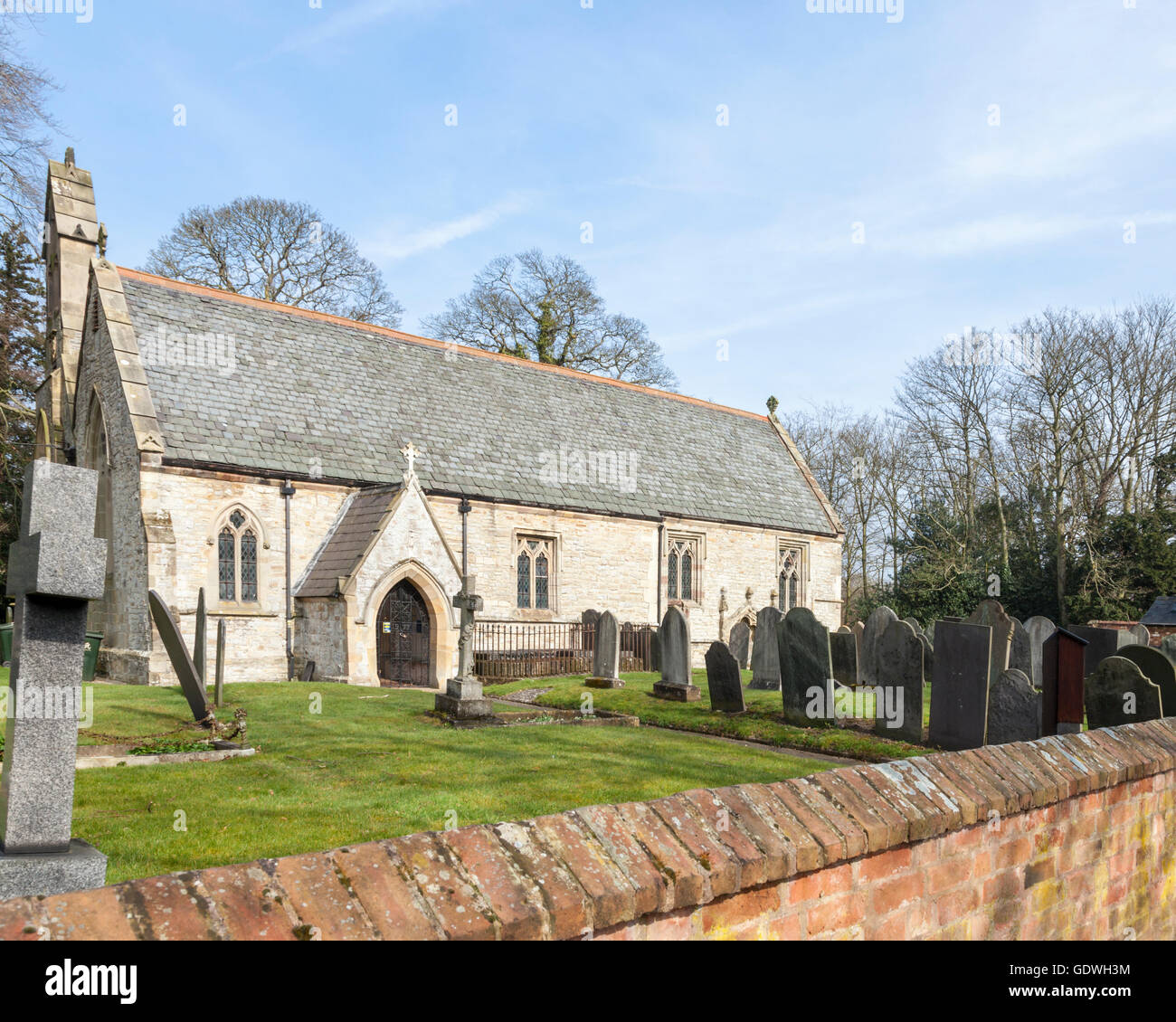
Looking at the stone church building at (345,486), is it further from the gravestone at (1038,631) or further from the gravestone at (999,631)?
the gravestone at (1038,631)

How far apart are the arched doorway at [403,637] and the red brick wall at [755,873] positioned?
15668 millimetres

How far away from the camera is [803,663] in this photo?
10.9 meters

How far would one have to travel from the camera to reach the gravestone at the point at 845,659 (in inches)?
463

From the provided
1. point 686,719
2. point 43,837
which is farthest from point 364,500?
point 43,837

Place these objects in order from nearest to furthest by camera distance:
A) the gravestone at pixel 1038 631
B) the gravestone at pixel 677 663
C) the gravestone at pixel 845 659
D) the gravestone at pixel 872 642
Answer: the gravestone at pixel 845 659
the gravestone at pixel 872 642
the gravestone at pixel 677 663
the gravestone at pixel 1038 631

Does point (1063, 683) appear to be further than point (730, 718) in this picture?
No

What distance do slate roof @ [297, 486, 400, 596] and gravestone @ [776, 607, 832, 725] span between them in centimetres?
932

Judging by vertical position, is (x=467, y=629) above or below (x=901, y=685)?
above

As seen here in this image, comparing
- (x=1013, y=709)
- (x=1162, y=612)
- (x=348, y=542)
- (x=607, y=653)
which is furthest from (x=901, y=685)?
(x=1162, y=612)

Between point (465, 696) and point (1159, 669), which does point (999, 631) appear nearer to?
point (1159, 669)

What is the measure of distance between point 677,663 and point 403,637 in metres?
7.75

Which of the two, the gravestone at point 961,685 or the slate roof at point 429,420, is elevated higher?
the slate roof at point 429,420

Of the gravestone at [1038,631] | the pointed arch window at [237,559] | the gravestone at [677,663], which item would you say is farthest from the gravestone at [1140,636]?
the pointed arch window at [237,559]

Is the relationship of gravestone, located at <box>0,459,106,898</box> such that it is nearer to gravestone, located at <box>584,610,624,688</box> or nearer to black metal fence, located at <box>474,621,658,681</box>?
gravestone, located at <box>584,610,624,688</box>
